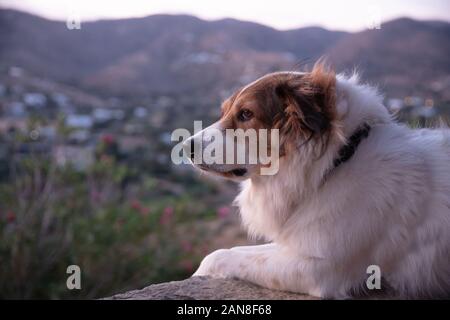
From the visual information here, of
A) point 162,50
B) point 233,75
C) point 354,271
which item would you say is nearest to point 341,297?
point 354,271

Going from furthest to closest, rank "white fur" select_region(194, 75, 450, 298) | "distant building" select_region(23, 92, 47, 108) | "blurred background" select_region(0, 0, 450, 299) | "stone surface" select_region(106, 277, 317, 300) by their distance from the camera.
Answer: "distant building" select_region(23, 92, 47, 108) → "blurred background" select_region(0, 0, 450, 299) → "stone surface" select_region(106, 277, 317, 300) → "white fur" select_region(194, 75, 450, 298)

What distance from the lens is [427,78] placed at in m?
7.26

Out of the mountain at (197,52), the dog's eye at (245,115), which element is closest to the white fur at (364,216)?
the dog's eye at (245,115)

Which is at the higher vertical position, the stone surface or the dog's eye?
the dog's eye

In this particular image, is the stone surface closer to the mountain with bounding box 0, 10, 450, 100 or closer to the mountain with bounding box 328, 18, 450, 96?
the mountain with bounding box 0, 10, 450, 100

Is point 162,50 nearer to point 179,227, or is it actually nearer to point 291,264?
point 179,227

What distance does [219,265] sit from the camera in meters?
3.16

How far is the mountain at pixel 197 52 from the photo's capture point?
272 inches

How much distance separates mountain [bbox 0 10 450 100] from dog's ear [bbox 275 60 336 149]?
0.51 meters

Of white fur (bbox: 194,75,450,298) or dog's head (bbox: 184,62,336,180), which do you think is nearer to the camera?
white fur (bbox: 194,75,450,298)

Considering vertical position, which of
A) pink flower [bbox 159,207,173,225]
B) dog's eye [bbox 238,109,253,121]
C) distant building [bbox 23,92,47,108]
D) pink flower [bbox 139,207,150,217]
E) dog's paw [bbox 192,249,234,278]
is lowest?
pink flower [bbox 159,207,173,225]

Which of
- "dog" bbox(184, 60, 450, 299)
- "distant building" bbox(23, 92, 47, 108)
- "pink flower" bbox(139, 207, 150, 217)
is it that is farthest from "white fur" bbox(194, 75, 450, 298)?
"distant building" bbox(23, 92, 47, 108)

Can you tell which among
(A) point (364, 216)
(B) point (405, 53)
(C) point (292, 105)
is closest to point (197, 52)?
(B) point (405, 53)

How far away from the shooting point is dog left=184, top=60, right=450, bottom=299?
2.77m
